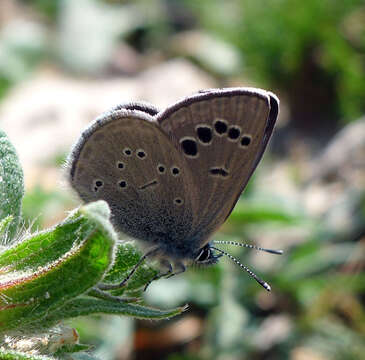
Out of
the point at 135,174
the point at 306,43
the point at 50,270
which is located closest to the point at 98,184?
the point at 135,174

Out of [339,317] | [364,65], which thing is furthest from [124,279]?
[364,65]

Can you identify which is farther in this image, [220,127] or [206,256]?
[206,256]

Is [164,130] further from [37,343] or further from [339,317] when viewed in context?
[339,317]

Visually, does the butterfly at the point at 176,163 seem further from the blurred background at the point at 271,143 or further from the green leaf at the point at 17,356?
the green leaf at the point at 17,356

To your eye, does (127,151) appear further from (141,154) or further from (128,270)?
(128,270)

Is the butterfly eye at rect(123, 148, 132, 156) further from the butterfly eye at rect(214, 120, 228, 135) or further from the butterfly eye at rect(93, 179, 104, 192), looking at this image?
the butterfly eye at rect(214, 120, 228, 135)

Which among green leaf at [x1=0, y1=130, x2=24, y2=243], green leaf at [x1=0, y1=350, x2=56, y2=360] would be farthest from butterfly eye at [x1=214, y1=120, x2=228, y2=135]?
green leaf at [x1=0, y1=350, x2=56, y2=360]
